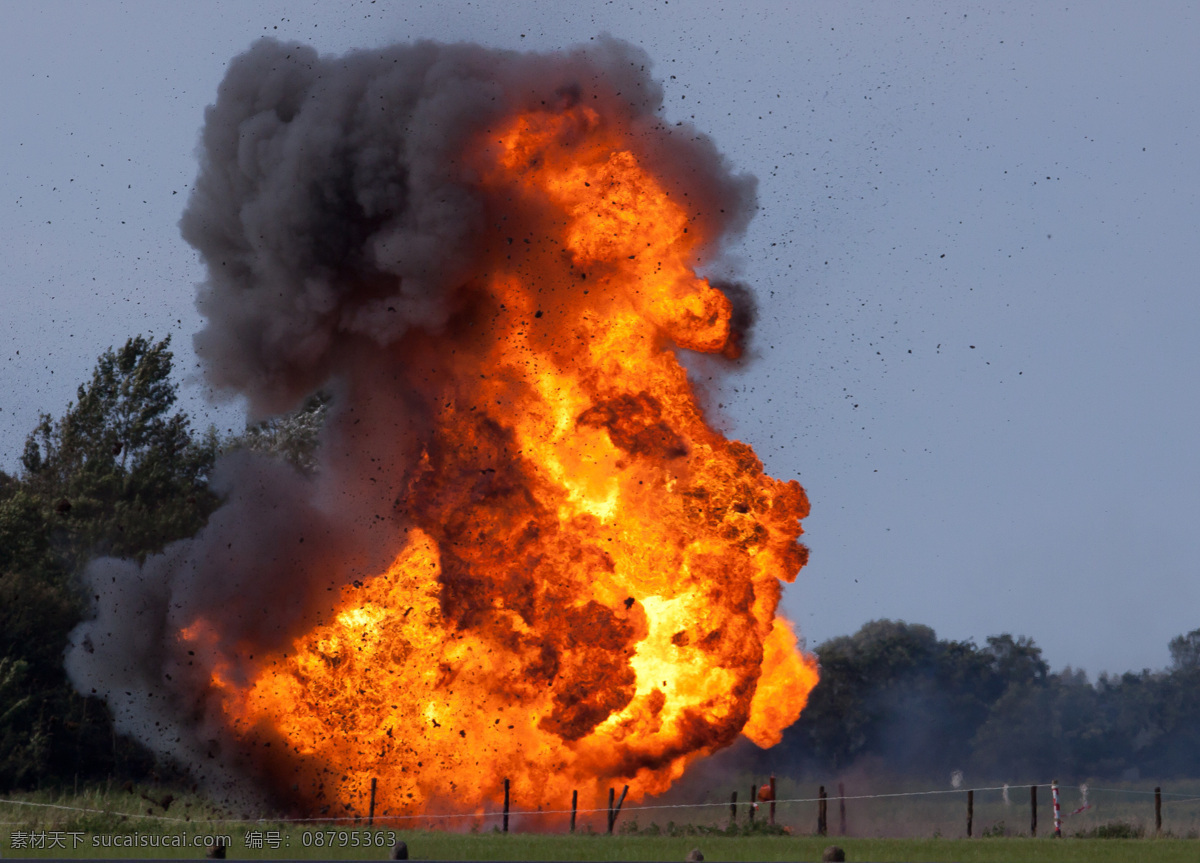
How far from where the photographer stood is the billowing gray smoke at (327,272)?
40812 mm

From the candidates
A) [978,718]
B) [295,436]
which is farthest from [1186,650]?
[295,436]

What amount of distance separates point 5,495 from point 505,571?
37299 millimetres

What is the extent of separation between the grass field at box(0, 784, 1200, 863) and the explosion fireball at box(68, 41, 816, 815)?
2874 millimetres

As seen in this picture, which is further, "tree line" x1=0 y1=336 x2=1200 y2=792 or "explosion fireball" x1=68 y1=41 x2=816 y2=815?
"tree line" x1=0 y1=336 x2=1200 y2=792

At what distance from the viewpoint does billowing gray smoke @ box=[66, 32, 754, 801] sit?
40.8m

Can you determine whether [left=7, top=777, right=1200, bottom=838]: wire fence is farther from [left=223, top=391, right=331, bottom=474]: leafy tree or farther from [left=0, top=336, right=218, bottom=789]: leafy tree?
[left=223, top=391, right=331, bottom=474]: leafy tree

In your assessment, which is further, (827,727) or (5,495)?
(827,727)

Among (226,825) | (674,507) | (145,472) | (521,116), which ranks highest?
A: (521,116)

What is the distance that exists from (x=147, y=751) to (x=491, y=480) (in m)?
19.6

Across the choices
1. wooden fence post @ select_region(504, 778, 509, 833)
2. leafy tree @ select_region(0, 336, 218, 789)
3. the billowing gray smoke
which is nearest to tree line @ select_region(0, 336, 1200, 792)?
leafy tree @ select_region(0, 336, 218, 789)

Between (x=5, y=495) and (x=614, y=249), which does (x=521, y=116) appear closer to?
(x=614, y=249)

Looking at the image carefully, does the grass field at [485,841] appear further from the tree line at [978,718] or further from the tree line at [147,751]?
the tree line at [978,718]

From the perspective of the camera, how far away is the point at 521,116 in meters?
40.9

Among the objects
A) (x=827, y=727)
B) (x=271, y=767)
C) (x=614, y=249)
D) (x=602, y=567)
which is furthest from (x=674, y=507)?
(x=827, y=727)
